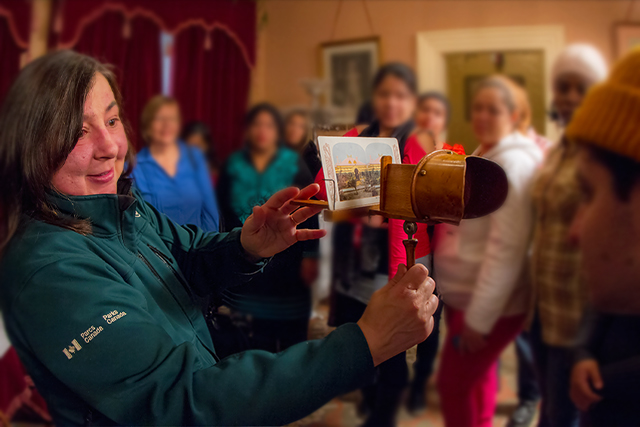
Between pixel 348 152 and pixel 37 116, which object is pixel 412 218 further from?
pixel 37 116

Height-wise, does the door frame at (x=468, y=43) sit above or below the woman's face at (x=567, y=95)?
above

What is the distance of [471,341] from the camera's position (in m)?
0.55

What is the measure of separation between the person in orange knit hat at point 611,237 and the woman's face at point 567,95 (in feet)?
0.04

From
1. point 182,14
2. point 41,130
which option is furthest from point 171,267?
point 182,14

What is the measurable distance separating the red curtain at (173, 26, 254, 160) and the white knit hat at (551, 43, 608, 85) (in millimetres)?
412

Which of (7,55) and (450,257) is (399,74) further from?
(7,55)

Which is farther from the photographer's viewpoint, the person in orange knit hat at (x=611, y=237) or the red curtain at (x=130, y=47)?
the red curtain at (x=130, y=47)

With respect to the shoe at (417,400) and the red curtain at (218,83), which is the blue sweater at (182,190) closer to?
the red curtain at (218,83)

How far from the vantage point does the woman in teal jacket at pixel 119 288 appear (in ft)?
1.35

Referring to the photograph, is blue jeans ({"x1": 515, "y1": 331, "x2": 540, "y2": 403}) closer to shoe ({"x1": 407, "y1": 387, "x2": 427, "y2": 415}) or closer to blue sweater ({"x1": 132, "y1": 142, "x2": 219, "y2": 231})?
shoe ({"x1": 407, "y1": 387, "x2": 427, "y2": 415})

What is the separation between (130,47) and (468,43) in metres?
0.63

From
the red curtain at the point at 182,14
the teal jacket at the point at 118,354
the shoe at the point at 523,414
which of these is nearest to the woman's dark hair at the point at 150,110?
the red curtain at the point at 182,14

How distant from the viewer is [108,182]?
50 cm

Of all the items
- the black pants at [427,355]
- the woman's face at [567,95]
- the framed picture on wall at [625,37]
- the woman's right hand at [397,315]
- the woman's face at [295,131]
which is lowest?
the black pants at [427,355]
